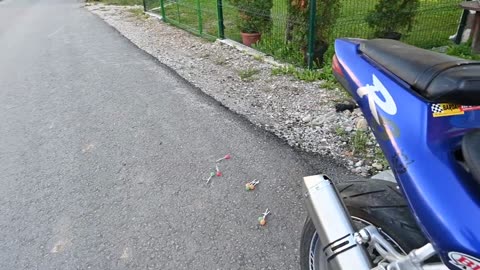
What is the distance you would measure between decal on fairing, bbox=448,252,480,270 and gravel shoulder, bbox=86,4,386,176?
192cm

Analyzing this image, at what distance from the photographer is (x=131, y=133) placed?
400 cm

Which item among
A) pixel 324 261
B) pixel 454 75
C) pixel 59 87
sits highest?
pixel 454 75

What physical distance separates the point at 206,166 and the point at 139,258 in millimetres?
1125


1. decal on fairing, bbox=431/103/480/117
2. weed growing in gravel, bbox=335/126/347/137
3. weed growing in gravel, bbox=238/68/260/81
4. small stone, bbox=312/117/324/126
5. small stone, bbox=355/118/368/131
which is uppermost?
decal on fairing, bbox=431/103/480/117

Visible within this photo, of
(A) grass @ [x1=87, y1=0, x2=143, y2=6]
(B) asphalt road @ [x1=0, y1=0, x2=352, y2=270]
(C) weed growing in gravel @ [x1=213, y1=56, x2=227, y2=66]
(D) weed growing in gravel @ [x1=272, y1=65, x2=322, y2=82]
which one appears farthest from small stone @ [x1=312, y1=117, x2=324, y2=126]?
(A) grass @ [x1=87, y1=0, x2=143, y2=6]

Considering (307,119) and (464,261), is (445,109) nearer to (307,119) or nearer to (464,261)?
(464,261)

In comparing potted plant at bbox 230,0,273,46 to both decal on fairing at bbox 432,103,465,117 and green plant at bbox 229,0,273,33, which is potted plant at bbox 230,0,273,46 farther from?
decal on fairing at bbox 432,103,465,117

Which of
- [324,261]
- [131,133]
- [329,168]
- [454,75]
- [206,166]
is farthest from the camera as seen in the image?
[131,133]

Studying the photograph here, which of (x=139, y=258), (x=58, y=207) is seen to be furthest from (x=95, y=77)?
(x=139, y=258)

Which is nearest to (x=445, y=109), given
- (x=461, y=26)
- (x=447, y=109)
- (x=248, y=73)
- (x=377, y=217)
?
(x=447, y=109)

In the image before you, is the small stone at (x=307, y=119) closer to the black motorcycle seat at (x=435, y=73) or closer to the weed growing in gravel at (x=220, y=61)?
the black motorcycle seat at (x=435, y=73)

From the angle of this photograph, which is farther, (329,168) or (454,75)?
(329,168)

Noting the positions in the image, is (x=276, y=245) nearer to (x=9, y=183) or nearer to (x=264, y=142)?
(x=264, y=142)

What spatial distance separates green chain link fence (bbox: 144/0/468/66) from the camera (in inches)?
213
